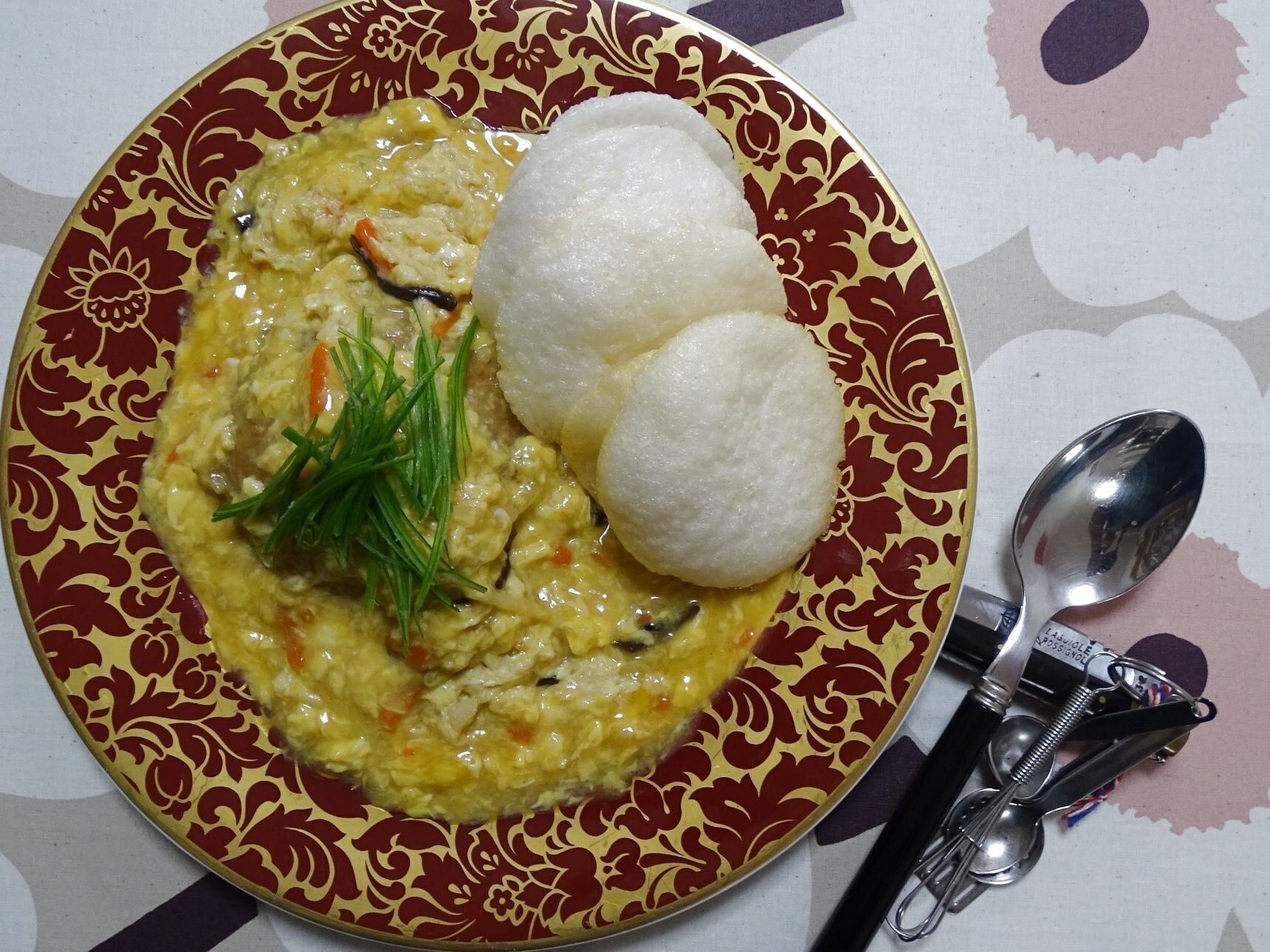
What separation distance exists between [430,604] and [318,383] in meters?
0.65

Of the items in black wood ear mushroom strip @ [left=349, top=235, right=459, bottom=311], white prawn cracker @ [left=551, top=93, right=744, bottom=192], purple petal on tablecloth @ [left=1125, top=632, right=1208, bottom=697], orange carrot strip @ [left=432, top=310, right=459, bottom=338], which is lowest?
purple petal on tablecloth @ [left=1125, top=632, right=1208, bottom=697]

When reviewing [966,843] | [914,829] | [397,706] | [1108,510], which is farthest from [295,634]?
[1108,510]

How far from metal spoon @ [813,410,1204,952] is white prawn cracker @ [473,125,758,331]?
1.36 m

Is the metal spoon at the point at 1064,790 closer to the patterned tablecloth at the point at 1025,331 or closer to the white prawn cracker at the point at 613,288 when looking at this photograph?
the patterned tablecloth at the point at 1025,331

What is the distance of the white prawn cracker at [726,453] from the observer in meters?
2.36

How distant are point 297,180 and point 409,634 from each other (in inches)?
54.5

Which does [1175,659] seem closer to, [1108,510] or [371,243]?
[1108,510]

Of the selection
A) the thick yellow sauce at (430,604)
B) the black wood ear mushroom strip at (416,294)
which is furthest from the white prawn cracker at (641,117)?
the black wood ear mushroom strip at (416,294)

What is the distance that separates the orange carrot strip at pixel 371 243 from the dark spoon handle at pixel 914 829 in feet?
6.95

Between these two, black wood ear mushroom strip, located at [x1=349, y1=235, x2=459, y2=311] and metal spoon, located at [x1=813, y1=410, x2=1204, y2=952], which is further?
metal spoon, located at [x1=813, y1=410, x2=1204, y2=952]

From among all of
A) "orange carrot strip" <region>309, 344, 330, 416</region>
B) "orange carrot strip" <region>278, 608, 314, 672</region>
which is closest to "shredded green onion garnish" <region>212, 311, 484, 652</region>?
"orange carrot strip" <region>309, 344, 330, 416</region>

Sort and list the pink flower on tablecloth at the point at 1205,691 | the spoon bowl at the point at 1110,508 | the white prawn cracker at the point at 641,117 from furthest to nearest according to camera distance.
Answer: the pink flower on tablecloth at the point at 1205,691 → the spoon bowl at the point at 1110,508 → the white prawn cracker at the point at 641,117

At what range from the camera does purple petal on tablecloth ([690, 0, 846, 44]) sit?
305 cm

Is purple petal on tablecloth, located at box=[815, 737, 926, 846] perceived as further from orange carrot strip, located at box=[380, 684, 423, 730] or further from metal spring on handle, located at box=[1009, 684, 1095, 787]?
orange carrot strip, located at box=[380, 684, 423, 730]
